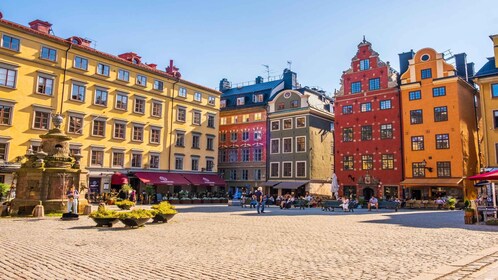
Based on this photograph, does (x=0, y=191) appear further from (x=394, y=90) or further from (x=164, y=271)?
(x=394, y=90)

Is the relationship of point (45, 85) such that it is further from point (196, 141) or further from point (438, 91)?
point (438, 91)

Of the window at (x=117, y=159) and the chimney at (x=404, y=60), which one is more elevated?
the chimney at (x=404, y=60)

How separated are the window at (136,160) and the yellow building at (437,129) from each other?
2871 cm

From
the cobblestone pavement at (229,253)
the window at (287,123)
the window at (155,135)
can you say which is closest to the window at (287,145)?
the window at (287,123)

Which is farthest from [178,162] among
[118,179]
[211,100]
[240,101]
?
[240,101]

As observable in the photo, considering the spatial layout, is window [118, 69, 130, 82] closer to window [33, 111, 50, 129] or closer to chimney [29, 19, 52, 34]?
chimney [29, 19, 52, 34]

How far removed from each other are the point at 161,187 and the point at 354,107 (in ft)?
80.3

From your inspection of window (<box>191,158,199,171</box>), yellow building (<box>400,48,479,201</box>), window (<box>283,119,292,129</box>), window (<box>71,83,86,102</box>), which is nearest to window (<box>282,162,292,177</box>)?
window (<box>283,119,292,129</box>)

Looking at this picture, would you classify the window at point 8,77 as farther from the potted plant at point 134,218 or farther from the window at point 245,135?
the window at point 245,135

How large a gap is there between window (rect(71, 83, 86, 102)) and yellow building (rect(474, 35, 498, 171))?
37.7 m

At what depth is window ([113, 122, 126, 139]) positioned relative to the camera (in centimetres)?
4053

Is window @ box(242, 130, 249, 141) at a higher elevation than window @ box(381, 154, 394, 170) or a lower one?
higher

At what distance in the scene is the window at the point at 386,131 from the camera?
41.2 meters

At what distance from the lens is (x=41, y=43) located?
35000mm
